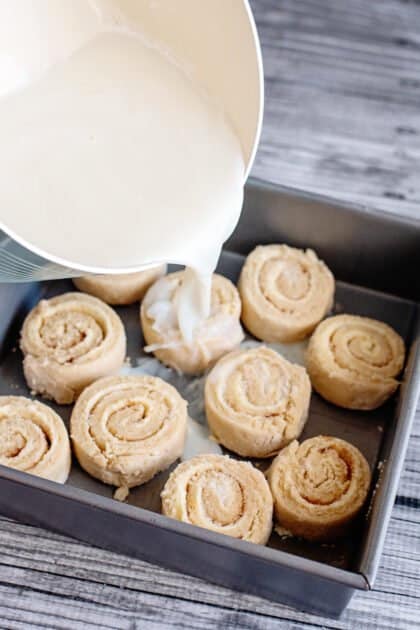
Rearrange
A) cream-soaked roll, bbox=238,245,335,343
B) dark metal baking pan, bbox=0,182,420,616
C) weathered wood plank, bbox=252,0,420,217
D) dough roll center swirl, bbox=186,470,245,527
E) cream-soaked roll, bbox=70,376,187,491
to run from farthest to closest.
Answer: weathered wood plank, bbox=252,0,420,217 → cream-soaked roll, bbox=238,245,335,343 → cream-soaked roll, bbox=70,376,187,491 → dough roll center swirl, bbox=186,470,245,527 → dark metal baking pan, bbox=0,182,420,616

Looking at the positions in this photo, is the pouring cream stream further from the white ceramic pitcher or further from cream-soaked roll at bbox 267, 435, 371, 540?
cream-soaked roll at bbox 267, 435, 371, 540

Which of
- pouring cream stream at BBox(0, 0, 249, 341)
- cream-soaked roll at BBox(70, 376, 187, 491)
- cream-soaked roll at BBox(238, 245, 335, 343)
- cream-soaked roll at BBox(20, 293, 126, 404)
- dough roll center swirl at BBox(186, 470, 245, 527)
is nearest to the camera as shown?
pouring cream stream at BBox(0, 0, 249, 341)

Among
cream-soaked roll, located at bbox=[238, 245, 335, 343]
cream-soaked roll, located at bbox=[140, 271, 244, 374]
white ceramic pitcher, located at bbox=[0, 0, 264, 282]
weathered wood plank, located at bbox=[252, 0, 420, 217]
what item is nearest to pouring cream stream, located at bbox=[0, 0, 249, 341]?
white ceramic pitcher, located at bbox=[0, 0, 264, 282]

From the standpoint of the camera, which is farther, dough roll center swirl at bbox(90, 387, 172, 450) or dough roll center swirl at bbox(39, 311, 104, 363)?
dough roll center swirl at bbox(39, 311, 104, 363)

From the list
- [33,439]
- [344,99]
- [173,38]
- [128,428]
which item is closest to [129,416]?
[128,428]

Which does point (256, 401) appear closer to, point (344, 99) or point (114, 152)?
point (114, 152)

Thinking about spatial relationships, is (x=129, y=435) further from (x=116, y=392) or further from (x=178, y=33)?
(x=178, y=33)
